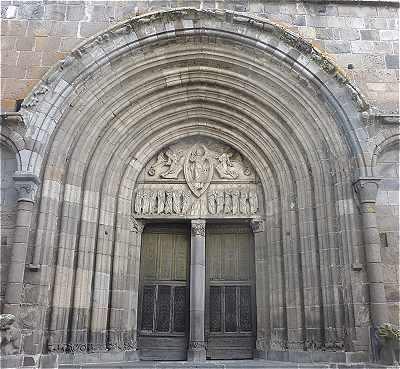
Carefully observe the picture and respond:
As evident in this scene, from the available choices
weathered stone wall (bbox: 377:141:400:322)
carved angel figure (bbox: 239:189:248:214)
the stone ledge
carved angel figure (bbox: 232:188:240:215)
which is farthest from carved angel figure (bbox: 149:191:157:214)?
weathered stone wall (bbox: 377:141:400:322)

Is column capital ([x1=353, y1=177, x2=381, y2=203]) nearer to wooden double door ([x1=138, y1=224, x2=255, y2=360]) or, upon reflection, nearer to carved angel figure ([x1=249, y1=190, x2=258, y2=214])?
carved angel figure ([x1=249, y1=190, x2=258, y2=214])

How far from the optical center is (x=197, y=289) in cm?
806

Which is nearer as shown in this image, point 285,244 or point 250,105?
point 285,244

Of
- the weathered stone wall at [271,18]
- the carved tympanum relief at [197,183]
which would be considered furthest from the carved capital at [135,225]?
the weathered stone wall at [271,18]

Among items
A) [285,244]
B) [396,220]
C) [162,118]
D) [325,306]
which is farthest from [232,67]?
[325,306]

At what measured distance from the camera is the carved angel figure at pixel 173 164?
887 cm

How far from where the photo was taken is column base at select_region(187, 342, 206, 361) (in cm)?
768

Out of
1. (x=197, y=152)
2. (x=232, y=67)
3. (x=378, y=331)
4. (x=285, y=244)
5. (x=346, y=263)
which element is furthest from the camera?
(x=197, y=152)

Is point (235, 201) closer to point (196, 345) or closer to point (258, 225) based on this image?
point (258, 225)

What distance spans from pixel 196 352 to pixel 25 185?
13.6ft

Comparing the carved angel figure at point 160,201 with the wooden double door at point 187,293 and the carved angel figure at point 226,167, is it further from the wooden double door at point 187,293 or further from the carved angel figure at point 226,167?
the carved angel figure at point 226,167

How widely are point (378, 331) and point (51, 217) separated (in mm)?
5410

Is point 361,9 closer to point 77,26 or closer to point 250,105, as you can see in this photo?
point 250,105

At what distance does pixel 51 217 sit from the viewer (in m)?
7.10
